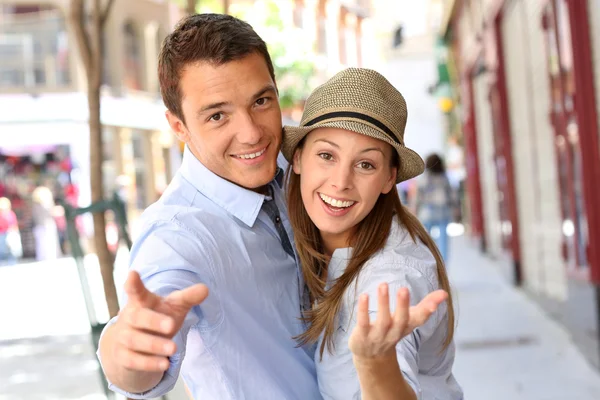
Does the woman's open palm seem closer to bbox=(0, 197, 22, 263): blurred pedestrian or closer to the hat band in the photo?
the hat band

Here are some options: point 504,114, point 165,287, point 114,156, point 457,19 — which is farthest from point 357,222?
point 114,156

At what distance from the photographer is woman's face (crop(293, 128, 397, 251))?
8.06 feet

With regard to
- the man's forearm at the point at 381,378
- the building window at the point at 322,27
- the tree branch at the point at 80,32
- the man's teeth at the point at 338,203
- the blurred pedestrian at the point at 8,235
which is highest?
the building window at the point at 322,27

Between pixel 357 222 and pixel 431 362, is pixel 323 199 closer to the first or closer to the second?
pixel 357 222

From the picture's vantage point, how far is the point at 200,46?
2484 millimetres

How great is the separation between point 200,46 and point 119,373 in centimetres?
A: 98

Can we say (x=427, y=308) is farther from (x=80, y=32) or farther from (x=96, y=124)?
(x=80, y=32)

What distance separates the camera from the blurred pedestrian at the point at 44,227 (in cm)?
2142

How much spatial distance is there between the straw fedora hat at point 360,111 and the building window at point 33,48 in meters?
23.2

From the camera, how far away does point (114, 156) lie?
1029 inches

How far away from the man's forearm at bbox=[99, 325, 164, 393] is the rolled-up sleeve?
50 millimetres

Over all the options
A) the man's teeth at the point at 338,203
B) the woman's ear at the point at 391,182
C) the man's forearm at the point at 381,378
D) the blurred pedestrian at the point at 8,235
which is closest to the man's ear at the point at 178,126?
A: the man's teeth at the point at 338,203

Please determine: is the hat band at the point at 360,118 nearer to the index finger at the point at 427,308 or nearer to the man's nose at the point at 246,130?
the man's nose at the point at 246,130

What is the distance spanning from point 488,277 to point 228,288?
36.3ft
